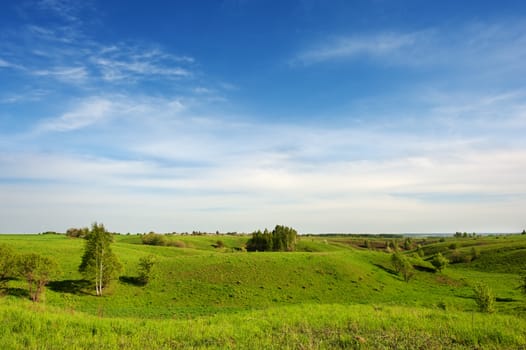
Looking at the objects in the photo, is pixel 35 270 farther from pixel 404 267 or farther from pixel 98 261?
pixel 404 267

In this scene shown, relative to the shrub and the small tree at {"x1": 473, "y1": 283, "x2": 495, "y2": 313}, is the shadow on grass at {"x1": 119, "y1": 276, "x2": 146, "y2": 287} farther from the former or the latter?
the shrub

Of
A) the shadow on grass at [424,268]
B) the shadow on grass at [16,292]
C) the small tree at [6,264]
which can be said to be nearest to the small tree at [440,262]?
the shadow on grass at [424,268]

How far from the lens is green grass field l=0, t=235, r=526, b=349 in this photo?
12.2 meters

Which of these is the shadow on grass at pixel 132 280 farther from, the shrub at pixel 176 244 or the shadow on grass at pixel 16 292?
the shrub at pixel 176 244

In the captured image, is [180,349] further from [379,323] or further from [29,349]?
[379,323]

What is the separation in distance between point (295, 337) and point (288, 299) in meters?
42.4

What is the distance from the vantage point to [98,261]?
48.1 m

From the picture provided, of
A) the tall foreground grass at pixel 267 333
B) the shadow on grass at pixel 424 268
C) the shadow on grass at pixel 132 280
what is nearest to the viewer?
the tall foreground grass at pixel 267 333

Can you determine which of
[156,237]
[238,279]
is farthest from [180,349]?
[156,237]

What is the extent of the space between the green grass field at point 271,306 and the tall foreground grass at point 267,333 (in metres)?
0.05

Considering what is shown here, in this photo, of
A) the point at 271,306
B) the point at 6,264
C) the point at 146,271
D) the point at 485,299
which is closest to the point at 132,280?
the point at 146,271

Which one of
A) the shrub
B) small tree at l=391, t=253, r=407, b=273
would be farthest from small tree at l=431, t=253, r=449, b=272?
the shrub

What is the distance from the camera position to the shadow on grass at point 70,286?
46.0 meters

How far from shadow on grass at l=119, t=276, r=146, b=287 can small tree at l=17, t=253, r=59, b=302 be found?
13921mm
